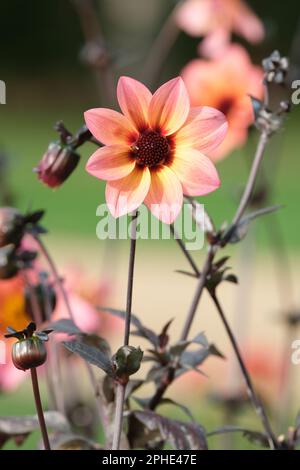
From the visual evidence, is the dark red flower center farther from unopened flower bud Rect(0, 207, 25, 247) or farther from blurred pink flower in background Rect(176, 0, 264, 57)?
blurred pink flower in background Rect(176, 0, 264, 57)

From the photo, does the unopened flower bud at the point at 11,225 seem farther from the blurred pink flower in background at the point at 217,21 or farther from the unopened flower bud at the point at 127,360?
the blurred pink flower in background at the point at 217,21

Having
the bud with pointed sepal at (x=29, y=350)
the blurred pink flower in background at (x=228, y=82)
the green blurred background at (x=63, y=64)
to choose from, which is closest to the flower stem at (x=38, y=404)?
the bud with pointed sepal at (x=29, y=350)

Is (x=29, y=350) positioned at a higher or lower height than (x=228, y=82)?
lower

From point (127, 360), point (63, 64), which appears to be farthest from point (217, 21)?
point (63, 64)

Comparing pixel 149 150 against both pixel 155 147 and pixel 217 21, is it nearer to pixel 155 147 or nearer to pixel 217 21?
pixel 155 147

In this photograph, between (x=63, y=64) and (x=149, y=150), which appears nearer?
(x=149, y=150)

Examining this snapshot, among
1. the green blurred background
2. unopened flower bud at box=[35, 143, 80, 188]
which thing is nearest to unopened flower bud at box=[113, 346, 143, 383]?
unopened flower bud at box=[35, 143, 80, 188]

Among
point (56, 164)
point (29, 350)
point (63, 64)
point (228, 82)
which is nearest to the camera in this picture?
point (29, 350)

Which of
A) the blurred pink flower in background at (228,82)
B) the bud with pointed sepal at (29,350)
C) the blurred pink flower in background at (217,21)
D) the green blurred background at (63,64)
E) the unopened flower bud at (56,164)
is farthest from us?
the green blurred background at (63,64)
